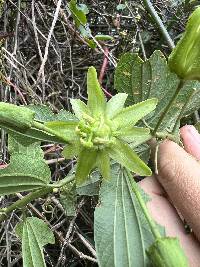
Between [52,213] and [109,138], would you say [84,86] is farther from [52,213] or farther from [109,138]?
[109,138]

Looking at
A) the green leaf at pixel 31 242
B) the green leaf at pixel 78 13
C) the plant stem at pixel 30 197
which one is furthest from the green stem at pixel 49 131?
the green leaf at pixel 78 13

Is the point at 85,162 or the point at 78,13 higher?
the point at 78,13

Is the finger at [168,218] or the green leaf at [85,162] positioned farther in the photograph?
the finger at [168,218]

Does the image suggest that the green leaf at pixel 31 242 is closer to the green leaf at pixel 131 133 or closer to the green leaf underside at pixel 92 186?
the green leaf underside at pixel 92 186

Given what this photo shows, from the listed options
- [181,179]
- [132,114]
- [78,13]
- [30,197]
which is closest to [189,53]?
[132,114]

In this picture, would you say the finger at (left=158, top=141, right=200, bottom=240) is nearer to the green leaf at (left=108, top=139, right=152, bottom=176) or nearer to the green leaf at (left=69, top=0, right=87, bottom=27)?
the green leaf at (left=108, top=139, right=152, bottom=176)

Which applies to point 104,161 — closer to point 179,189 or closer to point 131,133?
point 131,133

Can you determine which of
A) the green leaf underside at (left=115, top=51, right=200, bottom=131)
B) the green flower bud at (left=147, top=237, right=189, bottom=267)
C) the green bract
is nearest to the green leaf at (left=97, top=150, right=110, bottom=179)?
the green bract
